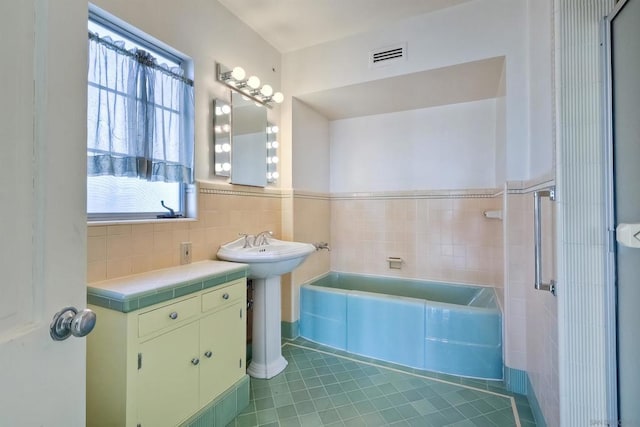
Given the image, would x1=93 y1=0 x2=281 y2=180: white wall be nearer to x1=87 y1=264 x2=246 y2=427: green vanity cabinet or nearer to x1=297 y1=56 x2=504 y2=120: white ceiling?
x1=297 y1=56 x2=504 y2=120: white ceiling

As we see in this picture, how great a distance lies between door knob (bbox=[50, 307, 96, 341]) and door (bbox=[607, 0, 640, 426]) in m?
1.47

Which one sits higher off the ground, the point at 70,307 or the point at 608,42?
the point at 608,42

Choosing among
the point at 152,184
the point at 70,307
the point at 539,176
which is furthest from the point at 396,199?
the point at 70,307

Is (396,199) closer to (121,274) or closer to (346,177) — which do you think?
(346,177)

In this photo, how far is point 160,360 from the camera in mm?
1244

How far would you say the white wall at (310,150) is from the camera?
2701 mm

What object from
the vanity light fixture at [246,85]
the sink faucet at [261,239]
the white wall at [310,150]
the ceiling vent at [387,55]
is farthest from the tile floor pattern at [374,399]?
the ceiling vent at [387,55]

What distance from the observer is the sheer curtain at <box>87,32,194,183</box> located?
1.39 metres

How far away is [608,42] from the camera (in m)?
1.11

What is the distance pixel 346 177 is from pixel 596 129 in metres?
2.24

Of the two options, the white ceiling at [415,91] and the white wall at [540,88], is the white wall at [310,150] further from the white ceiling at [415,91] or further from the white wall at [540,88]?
the white wall at [540,88]

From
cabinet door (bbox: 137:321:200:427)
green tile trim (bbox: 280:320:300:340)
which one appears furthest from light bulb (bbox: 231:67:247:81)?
green tile trim (bbox: 280:320:300:340)

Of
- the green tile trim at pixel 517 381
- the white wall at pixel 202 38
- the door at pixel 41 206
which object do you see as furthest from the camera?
the green tile trim at pixel 517 381

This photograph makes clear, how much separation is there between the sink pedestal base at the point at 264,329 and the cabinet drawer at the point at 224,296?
0.35 meters
